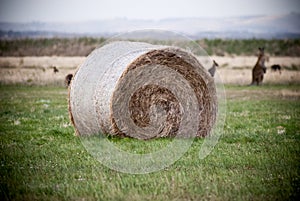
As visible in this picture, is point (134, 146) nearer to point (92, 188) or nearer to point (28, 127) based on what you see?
point (92, 188)

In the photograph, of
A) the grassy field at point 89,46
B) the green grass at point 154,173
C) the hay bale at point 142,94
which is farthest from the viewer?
the grassy field at point 89,46

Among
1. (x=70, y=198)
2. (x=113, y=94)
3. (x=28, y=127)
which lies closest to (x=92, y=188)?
(x=70, y=198)

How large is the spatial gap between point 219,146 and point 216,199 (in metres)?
3.41

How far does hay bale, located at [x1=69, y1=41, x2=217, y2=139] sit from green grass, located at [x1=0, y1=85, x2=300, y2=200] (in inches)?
16.3

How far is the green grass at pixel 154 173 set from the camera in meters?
7.27

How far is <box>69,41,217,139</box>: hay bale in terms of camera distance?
414 inches

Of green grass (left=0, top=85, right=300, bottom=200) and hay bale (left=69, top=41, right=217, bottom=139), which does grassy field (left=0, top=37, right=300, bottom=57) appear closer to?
green grass (left=0, top=85, right=300, bottom=200)

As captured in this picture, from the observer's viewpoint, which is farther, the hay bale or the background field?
the hay bale

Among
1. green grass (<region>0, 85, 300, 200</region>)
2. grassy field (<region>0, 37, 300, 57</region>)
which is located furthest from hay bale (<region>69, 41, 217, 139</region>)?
grassy field (<region>0, 37, 300, 57</region>)

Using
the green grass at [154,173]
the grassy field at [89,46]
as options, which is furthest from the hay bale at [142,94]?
the grassy field at [89,46]

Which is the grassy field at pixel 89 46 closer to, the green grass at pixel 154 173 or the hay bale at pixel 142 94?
the green grass at pixel 154 173

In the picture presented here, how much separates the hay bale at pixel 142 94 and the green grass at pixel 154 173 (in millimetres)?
414

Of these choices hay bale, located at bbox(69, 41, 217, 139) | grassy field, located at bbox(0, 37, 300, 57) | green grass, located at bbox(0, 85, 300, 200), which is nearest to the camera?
green grass, located at bbox(0, 85, 300, 200)

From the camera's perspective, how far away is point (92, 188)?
292 inches
